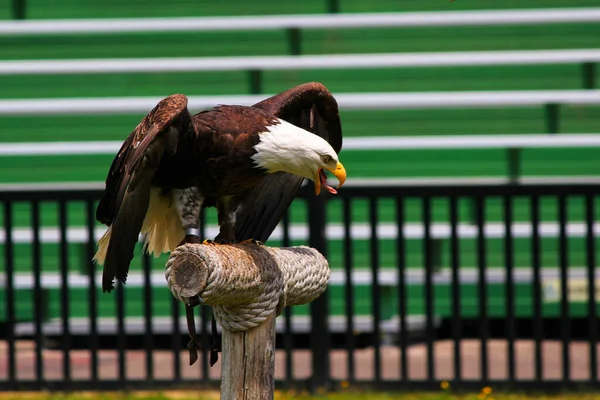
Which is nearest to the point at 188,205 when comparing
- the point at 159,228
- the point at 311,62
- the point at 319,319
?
the point at 159,228

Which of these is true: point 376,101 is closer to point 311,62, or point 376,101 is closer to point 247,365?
point 311,62

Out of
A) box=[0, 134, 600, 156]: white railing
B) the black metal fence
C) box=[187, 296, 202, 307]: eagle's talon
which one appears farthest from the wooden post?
box=[0, 134, 600, 156]: white railing

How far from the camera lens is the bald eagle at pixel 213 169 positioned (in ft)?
12.2

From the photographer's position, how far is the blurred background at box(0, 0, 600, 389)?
7.84m

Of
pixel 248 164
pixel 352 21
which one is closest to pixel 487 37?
pixel 352 21

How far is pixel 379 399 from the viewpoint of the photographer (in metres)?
6.24

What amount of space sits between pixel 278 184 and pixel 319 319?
81.0 inches

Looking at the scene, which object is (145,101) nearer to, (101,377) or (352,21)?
(352,21)

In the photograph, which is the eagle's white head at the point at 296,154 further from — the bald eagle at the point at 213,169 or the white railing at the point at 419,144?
the white railing at the point at 419,144

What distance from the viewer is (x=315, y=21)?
8.05 m

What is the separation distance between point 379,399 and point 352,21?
3000mm

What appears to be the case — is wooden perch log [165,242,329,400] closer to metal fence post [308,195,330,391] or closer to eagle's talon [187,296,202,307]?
eagle's talon [187,296,202,307]

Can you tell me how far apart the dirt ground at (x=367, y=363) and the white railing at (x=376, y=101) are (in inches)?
66.7

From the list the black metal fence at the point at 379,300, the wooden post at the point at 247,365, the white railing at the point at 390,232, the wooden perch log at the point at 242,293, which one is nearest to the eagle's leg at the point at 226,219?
the wooden perch log at the point at 242,293
